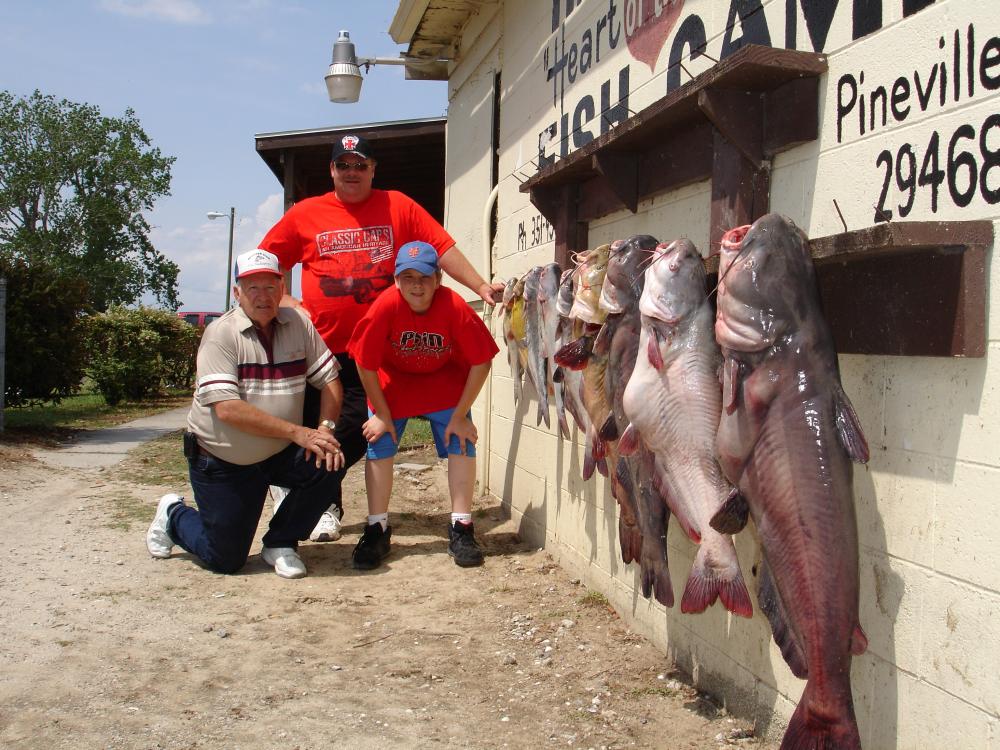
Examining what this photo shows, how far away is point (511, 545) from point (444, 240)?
1.99 m

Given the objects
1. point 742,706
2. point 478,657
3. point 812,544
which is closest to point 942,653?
point 812,544

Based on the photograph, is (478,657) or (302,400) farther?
(302,400)

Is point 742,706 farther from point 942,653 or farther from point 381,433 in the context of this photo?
point 381,433

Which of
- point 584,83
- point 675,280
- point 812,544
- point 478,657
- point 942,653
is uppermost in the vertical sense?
point 584,83

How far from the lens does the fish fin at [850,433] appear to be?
7.13ft

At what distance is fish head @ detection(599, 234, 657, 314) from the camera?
3.11 meters

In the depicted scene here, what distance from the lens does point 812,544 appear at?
2.17 meters

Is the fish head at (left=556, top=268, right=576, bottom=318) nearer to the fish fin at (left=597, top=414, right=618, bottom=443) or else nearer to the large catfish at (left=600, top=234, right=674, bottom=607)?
the large catfish at (left=600, top=234, right=674, bottom=607)

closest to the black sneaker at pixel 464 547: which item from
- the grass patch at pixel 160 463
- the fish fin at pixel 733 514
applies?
the fish fin at pixel 733 514

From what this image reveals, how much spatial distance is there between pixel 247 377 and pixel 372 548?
1.24m

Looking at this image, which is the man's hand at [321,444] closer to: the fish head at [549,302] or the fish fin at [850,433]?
the fish head at [549,302]

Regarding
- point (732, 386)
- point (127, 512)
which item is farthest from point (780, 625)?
point (127, 512)

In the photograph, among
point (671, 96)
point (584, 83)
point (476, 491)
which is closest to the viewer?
point (671, 96)

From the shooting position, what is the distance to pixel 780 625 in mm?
2258
